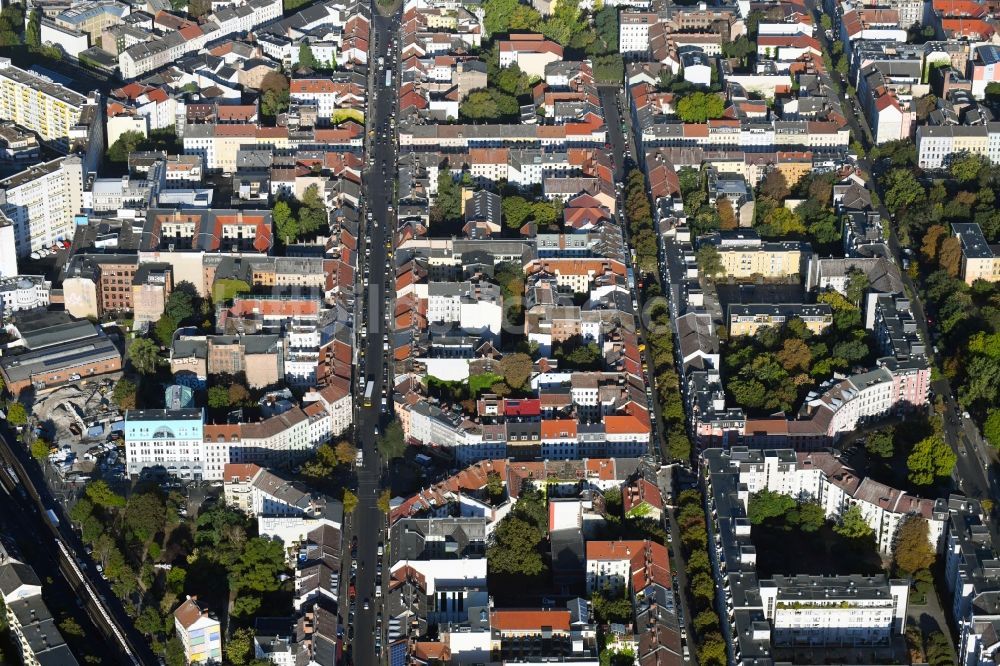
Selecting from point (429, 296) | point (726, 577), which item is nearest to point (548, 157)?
point (429, 296)

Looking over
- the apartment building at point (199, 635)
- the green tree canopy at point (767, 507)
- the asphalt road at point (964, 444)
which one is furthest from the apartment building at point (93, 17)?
the green tree canopy at point (767, 507)

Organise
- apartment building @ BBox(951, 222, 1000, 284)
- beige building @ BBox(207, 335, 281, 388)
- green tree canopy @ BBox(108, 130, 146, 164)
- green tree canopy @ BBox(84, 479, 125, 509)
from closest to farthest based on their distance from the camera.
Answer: green tree canopy @ BBox(84, 479, 125, 509), beige building @ BBox(207, 335, 281, 388), apartment building @ BBox(951, 222, 1000, 284), green tree canopy @ BBox(108, 130, 146, 164)

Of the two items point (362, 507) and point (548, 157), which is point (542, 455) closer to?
point (362, 507)

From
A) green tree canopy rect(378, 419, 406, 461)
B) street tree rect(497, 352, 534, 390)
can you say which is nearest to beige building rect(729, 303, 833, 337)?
street tree rect(497, 352, 534, 390)

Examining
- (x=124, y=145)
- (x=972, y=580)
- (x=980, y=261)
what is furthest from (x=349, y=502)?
(x=980, y=261)

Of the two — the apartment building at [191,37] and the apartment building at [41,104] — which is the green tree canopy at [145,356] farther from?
the apartment building at [191,37]

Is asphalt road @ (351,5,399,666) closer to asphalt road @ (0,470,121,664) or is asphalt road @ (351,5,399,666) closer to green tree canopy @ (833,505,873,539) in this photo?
asphalt road @ (0,470,121,664)

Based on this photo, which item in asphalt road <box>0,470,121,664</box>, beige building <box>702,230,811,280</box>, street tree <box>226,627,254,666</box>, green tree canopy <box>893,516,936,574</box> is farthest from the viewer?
beige building <box>702,230,811,280</box>
